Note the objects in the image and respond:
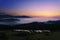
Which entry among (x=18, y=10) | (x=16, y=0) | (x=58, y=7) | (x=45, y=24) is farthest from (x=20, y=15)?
(x=58, y=7)

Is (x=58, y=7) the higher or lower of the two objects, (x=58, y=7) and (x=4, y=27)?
the higher

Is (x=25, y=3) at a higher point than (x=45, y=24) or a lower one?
higher

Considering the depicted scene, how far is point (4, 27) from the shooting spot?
89 centimetres

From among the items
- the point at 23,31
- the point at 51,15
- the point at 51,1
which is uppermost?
the point at 51,1

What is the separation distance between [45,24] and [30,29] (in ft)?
0.61

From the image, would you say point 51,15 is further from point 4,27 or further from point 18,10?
point 4,27

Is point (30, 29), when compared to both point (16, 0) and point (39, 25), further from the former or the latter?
point (16, 0)

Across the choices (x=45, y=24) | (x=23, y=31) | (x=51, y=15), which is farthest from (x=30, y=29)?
(x=51, y=15)

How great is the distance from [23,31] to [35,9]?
0.29m

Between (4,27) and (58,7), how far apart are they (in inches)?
26.5

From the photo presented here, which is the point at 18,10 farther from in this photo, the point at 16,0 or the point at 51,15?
the point at 51,15

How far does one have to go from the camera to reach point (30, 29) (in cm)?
88

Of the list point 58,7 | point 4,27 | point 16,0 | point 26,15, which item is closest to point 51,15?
point 58,7

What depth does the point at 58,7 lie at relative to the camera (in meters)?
0.88
